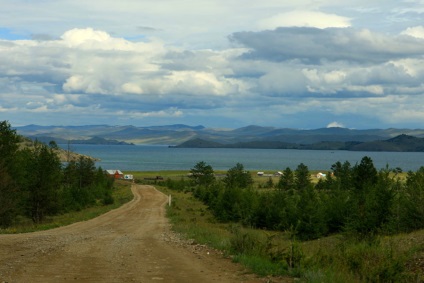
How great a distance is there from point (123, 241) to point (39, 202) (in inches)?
1345

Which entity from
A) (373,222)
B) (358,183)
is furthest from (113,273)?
(358,183)

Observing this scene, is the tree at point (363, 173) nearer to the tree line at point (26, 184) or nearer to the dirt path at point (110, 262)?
the tree line at point (26, 184)

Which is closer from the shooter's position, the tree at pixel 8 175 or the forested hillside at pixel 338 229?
the forested hillside at pixel 338 229

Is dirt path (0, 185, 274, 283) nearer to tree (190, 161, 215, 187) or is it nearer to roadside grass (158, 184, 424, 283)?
roadside grass (158, 184, 424, 283)

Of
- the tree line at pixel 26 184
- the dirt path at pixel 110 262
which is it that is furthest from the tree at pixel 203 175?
the dirt path at pixel 110 262

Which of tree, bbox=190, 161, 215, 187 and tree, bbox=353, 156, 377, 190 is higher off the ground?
tree, bbox=353, 156, 377, 190

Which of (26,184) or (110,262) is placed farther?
(26,184)

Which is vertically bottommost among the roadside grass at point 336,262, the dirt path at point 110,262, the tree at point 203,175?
the tree at point 203,175

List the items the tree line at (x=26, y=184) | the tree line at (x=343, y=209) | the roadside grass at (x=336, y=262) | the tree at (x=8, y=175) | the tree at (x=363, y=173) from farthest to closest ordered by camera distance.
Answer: the tree at (x=363, y=173) < the tree line at (x=26, y=184) < the tree at (x=8, y=175) < the tree line at (x=343, y=209) < the roadside grass at (x=336, y=262)

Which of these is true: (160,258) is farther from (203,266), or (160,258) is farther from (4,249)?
(4,249)

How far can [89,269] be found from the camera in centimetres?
1352

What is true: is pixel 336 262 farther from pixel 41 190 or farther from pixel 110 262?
pixel 41 190

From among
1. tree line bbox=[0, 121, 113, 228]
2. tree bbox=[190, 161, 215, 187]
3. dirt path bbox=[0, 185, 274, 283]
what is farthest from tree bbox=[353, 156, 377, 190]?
dirt path bbox=[0, 185, 274, 283]

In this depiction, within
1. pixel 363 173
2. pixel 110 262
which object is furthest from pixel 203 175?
pixel 110 262
